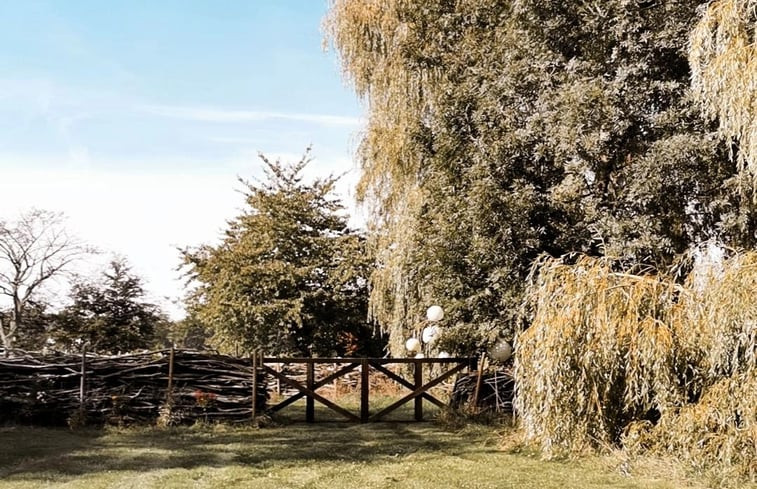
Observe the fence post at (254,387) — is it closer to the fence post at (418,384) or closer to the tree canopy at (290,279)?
the fence post at (418,384)

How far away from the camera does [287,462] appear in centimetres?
701

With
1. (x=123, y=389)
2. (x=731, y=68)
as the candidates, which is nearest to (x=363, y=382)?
(x=123, y=389)

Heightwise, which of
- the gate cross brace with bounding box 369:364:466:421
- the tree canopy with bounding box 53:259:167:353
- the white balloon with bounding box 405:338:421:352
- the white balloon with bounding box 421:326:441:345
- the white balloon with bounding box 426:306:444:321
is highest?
the tree canopy with bounding box 53:259:167:353

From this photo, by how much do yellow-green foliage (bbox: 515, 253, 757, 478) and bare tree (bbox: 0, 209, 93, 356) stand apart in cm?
1775

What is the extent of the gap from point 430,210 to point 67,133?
8625 mm

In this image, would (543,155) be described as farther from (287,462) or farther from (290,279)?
(290,279)

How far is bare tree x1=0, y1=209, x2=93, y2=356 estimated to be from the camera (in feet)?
65.7

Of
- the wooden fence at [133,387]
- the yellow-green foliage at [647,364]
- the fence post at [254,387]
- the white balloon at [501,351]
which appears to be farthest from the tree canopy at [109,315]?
the yellow-green foliage at [647,364]

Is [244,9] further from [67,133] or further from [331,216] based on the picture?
[331,216]

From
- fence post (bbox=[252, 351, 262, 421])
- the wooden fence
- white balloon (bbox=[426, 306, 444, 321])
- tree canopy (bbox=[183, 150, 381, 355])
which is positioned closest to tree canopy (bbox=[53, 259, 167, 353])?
tree canopy (bbox=[183, 150, 381, 355])

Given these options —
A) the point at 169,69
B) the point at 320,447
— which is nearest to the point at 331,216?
the point at 169,69

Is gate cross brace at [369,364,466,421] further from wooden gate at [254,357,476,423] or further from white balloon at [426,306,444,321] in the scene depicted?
white balloon at [426,306,444,321]

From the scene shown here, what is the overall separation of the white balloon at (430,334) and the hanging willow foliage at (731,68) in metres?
5.04

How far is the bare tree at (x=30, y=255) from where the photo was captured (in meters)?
20.0
